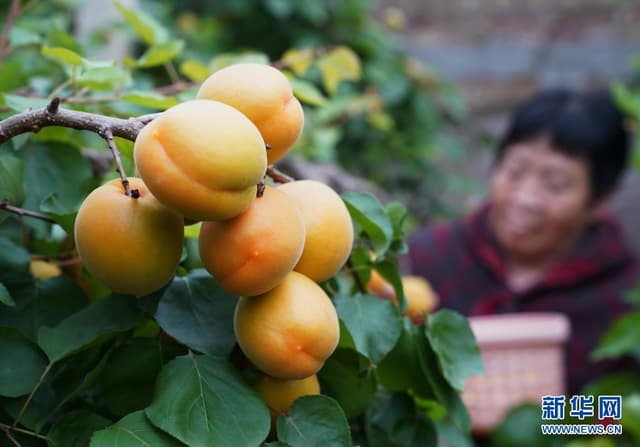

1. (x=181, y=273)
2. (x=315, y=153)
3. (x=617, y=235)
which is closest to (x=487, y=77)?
(x=617, y=235)

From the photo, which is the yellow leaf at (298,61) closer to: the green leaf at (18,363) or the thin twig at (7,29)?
the thin twig at (7,29)

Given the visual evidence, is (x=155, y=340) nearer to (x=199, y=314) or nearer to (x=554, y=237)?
(x=199, y=314)

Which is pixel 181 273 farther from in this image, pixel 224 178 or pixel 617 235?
pixel 617 235

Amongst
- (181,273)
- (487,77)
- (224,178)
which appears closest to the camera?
(224,178)

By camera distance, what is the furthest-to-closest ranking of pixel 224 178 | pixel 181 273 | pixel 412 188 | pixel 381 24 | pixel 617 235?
pixel 381 24, pixel 412 188, pixel 617 235, pixel 181 273, pixel 224 178

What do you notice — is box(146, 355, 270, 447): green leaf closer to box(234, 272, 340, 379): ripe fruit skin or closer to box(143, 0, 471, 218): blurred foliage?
box(234, 272, 340, 379): ripe fruit skin

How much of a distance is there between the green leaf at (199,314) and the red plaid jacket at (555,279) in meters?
1.32

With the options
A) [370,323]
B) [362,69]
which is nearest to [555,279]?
[362,69]

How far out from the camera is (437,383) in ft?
1.55

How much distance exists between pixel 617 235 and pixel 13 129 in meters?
1.71

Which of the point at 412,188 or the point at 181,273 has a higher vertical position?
the point at 181,273

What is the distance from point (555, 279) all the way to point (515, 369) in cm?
53

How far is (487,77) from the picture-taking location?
278 centimetres

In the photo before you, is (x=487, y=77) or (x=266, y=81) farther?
(x=487, y=77)
